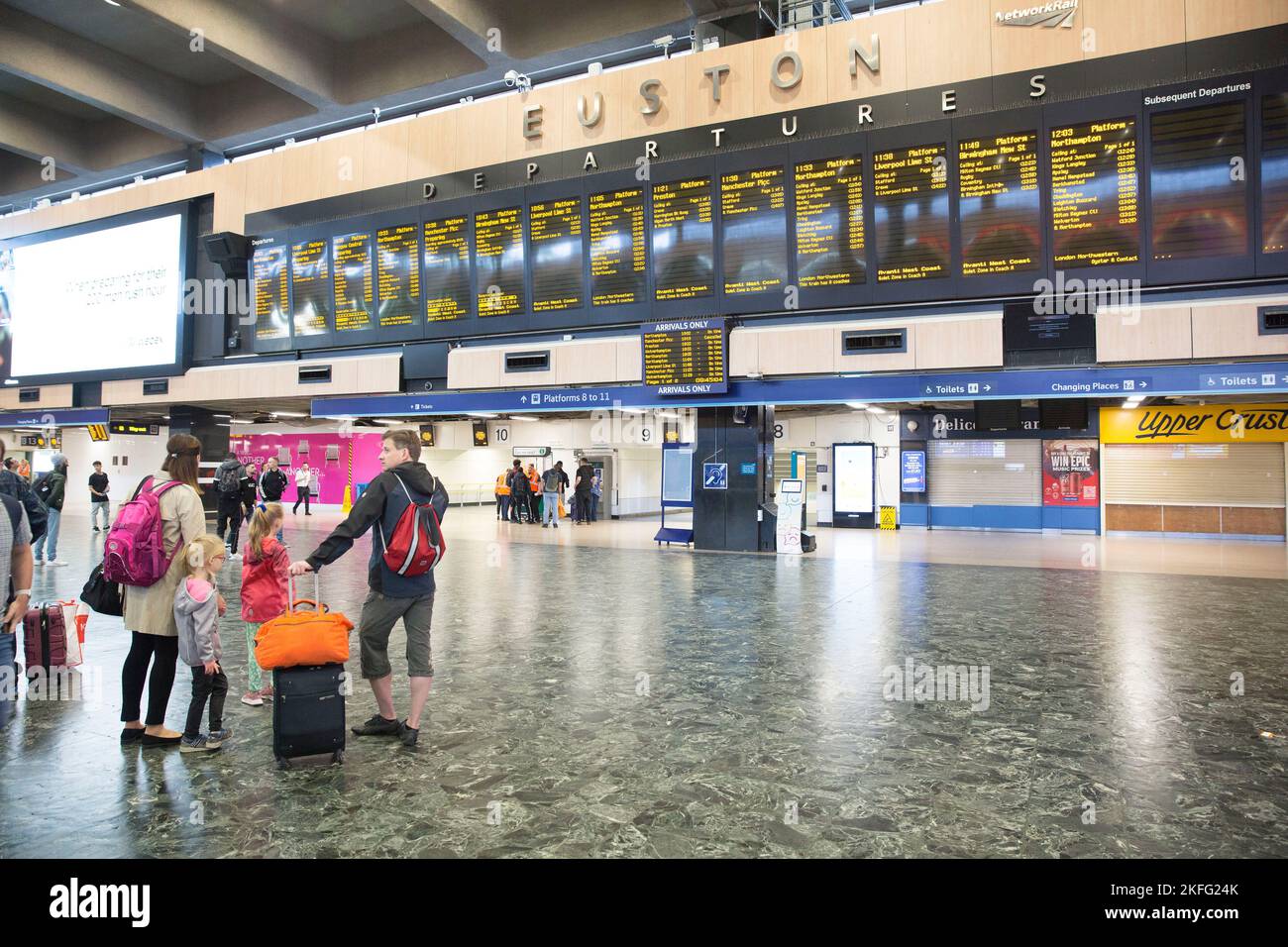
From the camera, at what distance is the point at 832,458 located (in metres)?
19.6

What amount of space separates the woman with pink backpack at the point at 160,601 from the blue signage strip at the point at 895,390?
29.3 ft

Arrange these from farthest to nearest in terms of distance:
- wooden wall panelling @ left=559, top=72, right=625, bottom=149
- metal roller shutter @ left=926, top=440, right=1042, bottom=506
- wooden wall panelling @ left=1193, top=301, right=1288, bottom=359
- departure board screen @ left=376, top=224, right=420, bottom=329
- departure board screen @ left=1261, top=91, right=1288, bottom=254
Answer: metal roller shutter @ left=926, top=440, right=1042, bottom=506 < departure board screen @ left=376, top=224, right=420, bottom=329 < wooden wall panelling @ left=559, top=72, right=625, bottom=149 < wooden wall panelling @ left=1193, top=301, right=1288, bottom=359 < departure board screen @ left=1261, top=91, right=1288, bottom=254

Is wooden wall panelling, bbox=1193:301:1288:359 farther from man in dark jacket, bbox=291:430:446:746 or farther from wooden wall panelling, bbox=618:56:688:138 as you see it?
man in dark jacket, bbox=291:430:446:746

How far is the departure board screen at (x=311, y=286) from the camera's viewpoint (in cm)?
1408

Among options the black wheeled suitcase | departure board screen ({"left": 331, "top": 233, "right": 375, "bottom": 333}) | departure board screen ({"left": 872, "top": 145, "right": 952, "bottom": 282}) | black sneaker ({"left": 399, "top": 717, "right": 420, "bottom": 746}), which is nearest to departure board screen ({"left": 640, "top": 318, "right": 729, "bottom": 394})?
departure board screen ({"left": 872, "top": 145, "right": 952, "bottom": 282})

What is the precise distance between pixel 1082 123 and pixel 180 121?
18445 millimetres

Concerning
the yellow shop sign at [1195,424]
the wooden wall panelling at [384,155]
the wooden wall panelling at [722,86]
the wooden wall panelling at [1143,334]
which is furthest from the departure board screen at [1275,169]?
the wooden wall panelling at [384,155]

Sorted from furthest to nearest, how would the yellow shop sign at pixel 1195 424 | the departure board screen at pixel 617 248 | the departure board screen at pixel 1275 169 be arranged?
the yellow shop sign at pixel 1195 424, the departure board screen at pixel 617 248, the departure board screen at pixel 1275 169

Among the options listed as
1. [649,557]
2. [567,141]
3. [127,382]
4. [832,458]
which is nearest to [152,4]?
[567,141]

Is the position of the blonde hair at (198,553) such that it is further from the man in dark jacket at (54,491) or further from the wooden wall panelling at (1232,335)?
the wooden wall panelling at (1232,335)

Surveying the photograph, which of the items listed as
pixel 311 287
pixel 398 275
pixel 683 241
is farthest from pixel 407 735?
pixel 311 287

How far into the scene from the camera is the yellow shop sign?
15328 mm

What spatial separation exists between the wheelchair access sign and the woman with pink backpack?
9.73 metres

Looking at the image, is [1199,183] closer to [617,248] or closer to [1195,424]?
[617,248]
